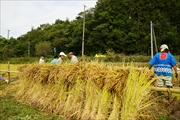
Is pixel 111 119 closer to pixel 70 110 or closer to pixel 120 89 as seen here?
pixel 120 89

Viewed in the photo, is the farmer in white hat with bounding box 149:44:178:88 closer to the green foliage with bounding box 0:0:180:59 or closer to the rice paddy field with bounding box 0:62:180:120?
the rice paddy field with bounding box 0:62:180:120

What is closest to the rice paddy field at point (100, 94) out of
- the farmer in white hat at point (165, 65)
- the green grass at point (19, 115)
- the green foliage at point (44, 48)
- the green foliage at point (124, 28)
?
the green grass at point (19, 115)

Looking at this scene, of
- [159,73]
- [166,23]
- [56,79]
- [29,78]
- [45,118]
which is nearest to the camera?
[45,118]

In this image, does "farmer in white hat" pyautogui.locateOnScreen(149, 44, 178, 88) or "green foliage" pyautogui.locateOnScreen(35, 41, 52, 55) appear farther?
"green foliage" pyautogui.locateOnScreen(35, 41, 52, 55)

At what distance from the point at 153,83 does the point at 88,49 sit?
1690 inches

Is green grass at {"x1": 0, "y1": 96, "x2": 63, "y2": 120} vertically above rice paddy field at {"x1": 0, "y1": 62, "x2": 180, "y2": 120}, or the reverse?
rice paddy field at {"x1": 0, "y1": 62, "x2": 180, "y2": 120}

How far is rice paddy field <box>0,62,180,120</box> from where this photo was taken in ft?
13.2

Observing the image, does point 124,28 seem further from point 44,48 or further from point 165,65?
point 165,65

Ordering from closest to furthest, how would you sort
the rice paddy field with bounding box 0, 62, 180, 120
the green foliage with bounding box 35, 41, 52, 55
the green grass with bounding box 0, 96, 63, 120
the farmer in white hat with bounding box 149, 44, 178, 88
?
the rice paddy field with bounding box 0, 62, 180, 120, the green grass with bounding box 0, 96, 63, 120, the farmer in white hat with bounding box 149, 44, 178, 88, the green foliage with bounding box 35, 41, 52, 55

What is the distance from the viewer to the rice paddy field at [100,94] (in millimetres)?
4020

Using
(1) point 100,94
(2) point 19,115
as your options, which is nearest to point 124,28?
(2) point 19,115

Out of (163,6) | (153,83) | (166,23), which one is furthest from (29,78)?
(163,6)

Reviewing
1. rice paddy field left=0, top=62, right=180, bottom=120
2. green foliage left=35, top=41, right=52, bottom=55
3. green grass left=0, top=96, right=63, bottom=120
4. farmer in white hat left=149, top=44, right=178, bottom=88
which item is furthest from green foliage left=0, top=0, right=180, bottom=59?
green grass left=0, top=96, right=63, bottom=120

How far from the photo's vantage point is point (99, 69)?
15.5 feet
